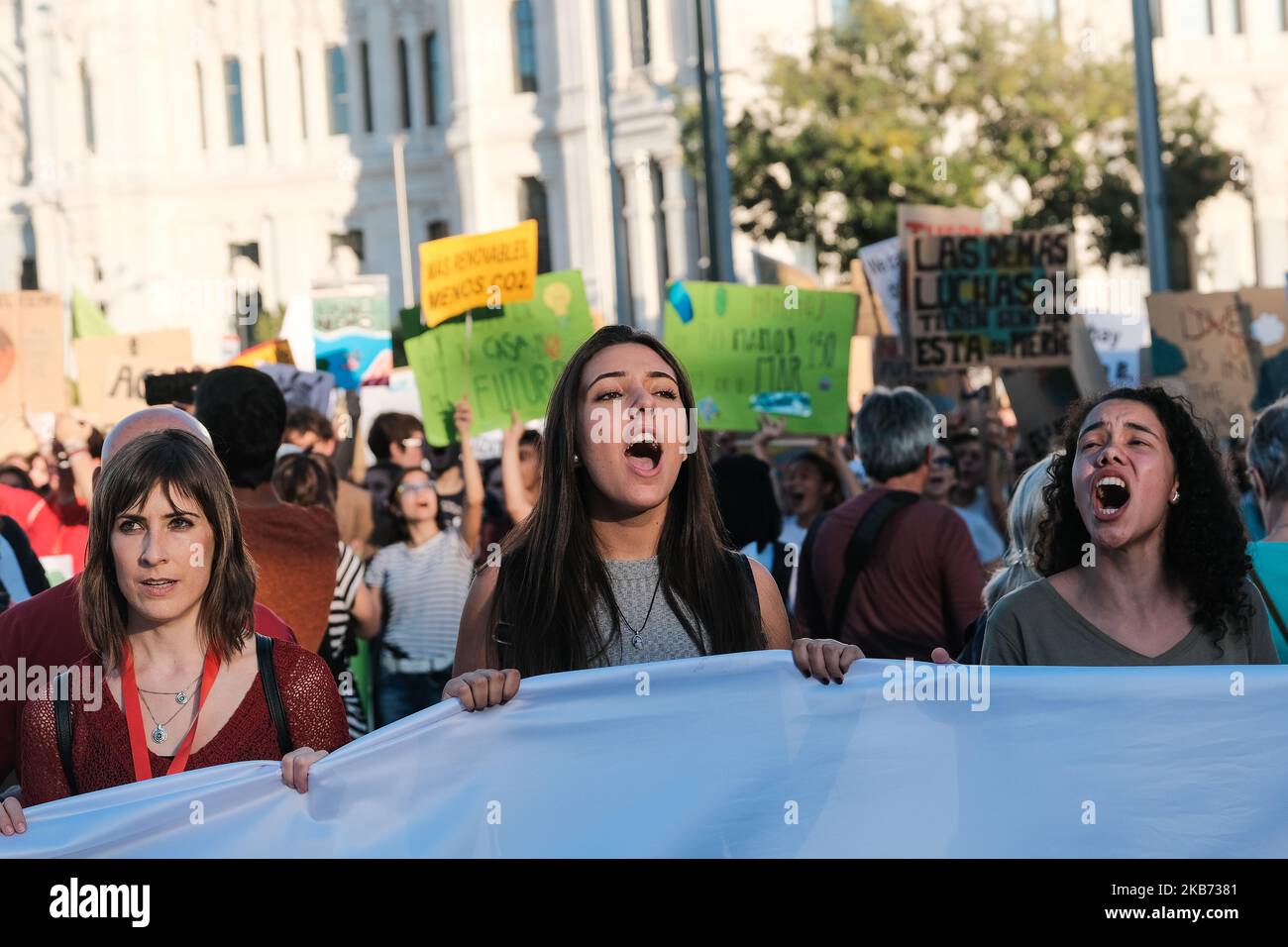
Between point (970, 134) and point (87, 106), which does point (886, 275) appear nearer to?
point (970, 134)

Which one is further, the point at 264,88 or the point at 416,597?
the point at 264,88

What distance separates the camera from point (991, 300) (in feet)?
32.7

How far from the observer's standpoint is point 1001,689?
10.5 ft

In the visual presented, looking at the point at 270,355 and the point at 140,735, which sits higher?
the point at 270,355

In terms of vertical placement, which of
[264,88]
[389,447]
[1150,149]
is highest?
[264,88]

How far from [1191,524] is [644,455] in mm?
1005

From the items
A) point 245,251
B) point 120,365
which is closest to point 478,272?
point 120,365

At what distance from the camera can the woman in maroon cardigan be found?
3139 millimetres

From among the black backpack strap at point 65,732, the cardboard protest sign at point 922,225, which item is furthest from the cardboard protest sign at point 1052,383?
the black backpack strap at point 65,732

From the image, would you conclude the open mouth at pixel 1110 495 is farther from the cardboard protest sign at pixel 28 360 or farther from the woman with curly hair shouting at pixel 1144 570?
the cardboard protest sign at pixel 28 360

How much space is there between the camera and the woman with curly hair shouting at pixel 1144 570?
11.2ft

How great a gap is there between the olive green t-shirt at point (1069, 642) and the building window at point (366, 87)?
175 feet

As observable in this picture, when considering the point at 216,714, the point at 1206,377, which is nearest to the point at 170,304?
the point at 1206,377

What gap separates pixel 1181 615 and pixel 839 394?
19.0 feet
